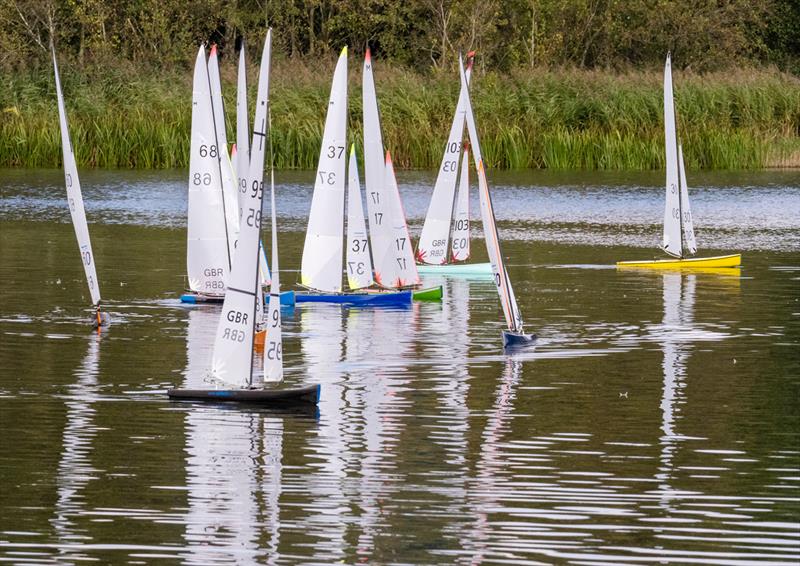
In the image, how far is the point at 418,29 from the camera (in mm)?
65875

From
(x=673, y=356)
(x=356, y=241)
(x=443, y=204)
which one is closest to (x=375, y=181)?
(x=356, y=241)

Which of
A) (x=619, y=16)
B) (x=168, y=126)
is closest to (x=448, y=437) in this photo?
(x=168, y=126)

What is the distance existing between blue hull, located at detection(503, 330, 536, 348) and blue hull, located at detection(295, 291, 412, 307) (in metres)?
4.12

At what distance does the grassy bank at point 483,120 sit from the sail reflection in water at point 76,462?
31.5m

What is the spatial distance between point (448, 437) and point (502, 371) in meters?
3.64

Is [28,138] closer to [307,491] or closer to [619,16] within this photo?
[619,16]

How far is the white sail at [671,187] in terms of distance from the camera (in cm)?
2900

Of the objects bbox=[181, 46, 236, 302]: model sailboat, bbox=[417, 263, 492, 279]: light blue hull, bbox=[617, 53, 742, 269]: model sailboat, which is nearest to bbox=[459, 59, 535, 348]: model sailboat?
bbox=[181, 46, 236, 302]: model sailboat

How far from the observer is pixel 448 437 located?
14750 mm

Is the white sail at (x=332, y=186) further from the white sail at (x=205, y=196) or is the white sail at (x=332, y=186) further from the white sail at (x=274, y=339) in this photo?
the white sail at (x=274, y=339)

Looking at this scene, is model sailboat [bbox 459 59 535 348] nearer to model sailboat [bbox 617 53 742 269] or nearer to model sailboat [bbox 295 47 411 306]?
model sailboat [bbox 295 47 411 306]

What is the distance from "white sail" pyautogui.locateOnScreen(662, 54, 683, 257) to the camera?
29000mm

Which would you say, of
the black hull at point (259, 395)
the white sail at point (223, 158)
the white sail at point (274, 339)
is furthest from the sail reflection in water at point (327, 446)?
the white sail at point (223, 158)

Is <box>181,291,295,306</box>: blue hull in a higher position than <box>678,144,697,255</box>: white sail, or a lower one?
lower
